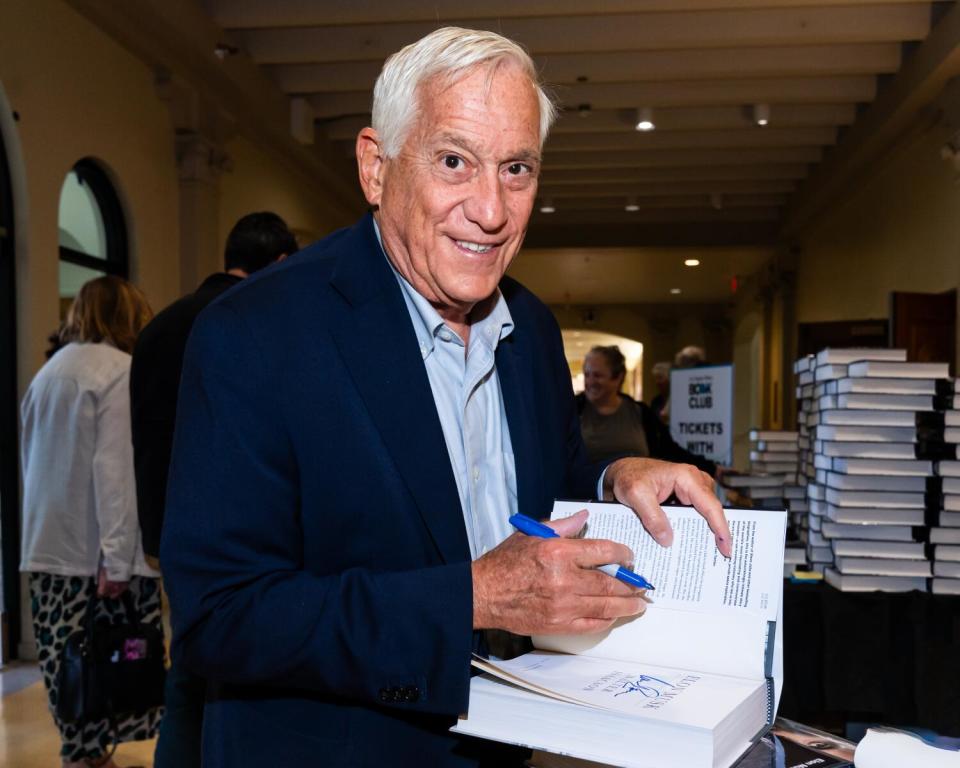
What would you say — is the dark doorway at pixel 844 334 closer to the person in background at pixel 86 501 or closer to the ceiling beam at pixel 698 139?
the ceiling beam at pixel 698 139

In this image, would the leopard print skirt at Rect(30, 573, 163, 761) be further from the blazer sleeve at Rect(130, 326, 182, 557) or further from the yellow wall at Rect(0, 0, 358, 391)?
the yellow wall at Rect(0, 0, 358, 391)

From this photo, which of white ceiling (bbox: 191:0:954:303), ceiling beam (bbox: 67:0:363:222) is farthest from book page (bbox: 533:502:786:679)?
ceiling beam (bbox: 67:0:363:222)

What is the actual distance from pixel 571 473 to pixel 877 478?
1712 mm

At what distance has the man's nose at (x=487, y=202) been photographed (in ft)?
3.53

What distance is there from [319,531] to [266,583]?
10cm

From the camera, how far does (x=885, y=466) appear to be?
273 centimetres

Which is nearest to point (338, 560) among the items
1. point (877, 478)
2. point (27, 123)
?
point (877, 478)

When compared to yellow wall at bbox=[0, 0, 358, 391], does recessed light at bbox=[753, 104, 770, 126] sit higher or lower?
higher

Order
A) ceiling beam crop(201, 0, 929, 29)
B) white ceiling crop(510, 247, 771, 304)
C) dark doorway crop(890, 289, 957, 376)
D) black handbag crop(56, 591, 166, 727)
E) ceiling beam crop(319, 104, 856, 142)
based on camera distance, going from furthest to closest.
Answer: white ceiling crop(510, 247, 771, 304), ceiling beam crop(319, 104, 856, 142), dark doorway crop(890, 289, 957, 376), ceiling beam crop(201, 0, 929, 29), black handbag crop(56, 591, 166, 727)

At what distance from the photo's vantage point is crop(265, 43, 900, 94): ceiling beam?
686cm

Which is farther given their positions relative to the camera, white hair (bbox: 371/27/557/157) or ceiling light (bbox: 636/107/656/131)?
ceiling light (bbox: 636/107/656/131)

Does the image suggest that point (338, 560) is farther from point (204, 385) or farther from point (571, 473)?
point (571, 473)

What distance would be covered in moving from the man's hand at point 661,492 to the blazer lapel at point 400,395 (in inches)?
8.6

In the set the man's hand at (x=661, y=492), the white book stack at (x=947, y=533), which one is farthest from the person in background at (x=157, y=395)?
the white book stack at (x=947, y=533)
